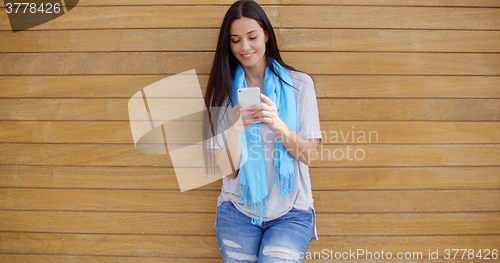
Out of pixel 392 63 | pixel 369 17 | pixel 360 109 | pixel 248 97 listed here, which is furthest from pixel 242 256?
pixel 369 17

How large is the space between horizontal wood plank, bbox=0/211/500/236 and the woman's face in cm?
101

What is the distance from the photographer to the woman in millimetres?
1354

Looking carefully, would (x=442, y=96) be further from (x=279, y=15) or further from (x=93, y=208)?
(x=93, y=208)

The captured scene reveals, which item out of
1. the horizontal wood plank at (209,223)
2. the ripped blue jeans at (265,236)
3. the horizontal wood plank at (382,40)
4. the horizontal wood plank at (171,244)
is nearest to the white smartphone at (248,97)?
the ripped blue jeans at (265,236)

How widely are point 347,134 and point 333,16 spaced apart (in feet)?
2.35

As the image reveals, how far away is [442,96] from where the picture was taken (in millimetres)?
1834

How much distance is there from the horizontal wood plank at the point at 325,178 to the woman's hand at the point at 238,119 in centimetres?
60

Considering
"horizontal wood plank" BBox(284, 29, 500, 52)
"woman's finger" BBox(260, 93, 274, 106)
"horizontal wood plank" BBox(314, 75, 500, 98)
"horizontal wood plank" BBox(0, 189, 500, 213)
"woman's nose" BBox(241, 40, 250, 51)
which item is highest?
"woman's nose" BBox(241, 40, 250, 51)

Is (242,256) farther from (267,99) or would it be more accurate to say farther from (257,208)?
(267,99)

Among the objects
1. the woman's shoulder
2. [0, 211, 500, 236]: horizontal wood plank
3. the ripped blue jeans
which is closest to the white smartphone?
the woman's shoulder

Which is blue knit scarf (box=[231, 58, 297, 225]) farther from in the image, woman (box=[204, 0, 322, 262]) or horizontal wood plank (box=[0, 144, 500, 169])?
horizontal wood plank (box=[0, 144, 500, 169])

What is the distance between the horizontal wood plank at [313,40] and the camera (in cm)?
181

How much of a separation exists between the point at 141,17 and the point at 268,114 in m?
1.10

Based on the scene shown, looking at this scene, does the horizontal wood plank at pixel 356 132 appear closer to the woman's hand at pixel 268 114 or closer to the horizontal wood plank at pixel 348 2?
the woman's hand at pixel 268 114
